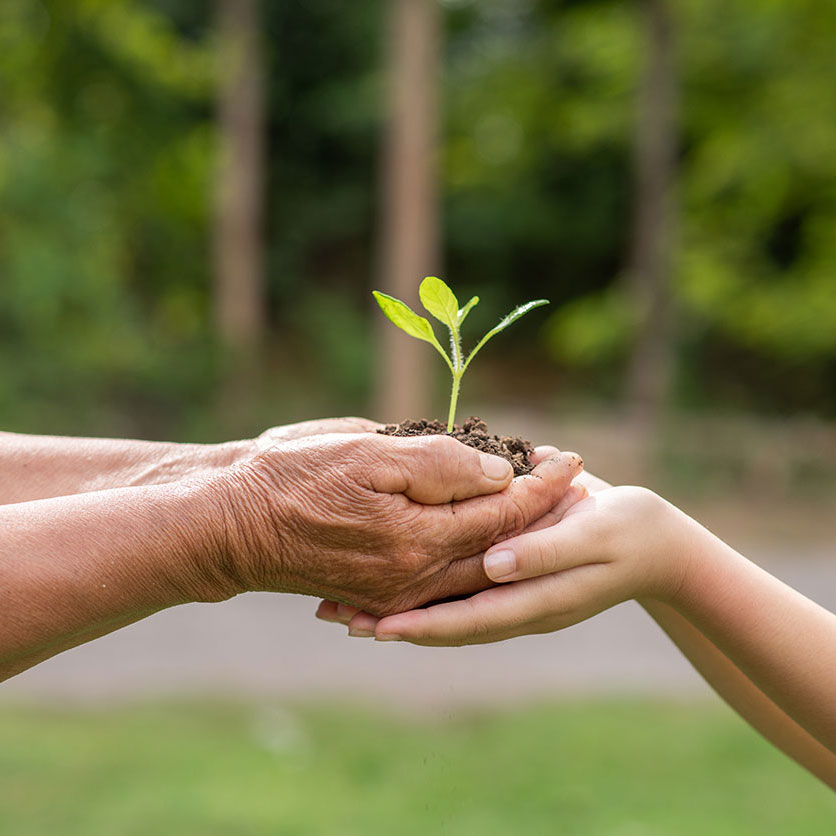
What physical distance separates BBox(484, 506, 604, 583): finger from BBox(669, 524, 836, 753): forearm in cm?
27

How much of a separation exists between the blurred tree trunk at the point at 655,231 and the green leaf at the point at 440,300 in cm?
1071

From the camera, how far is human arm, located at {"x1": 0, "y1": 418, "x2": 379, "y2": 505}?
2.21 m

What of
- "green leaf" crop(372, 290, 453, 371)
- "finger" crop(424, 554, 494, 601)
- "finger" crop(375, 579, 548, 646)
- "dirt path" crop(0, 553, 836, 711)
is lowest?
"dirt path" crop(0, 553, 836, 711)

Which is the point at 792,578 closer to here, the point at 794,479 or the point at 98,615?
the point at 794,479

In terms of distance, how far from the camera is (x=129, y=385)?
15.0 m

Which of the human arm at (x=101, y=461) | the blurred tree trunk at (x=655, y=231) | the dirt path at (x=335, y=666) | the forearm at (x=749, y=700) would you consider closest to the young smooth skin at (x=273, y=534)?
the human arm at (x=101, y=461)

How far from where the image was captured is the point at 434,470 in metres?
1.87

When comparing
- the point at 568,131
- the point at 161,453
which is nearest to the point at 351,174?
the point at 568,131

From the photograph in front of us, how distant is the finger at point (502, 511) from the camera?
1.90m

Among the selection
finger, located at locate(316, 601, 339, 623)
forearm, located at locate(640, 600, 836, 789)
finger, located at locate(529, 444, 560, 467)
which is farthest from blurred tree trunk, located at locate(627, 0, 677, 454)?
finger, located at locate(316, 601, 339, 623)

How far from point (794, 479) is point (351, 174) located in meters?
12.6

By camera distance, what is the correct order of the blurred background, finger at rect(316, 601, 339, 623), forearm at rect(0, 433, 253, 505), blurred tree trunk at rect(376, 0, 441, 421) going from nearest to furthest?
finger at rect(316, 601, 339, 623) → forearm at rect(0, 433, 253, 505) → the blurred background → blurred tree trunk at rect(376, 0, 441, 421)

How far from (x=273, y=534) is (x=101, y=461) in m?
0.67

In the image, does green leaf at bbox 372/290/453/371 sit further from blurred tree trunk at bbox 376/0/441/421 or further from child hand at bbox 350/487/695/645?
blurred tree trunk at bbox 376/0/441/421
